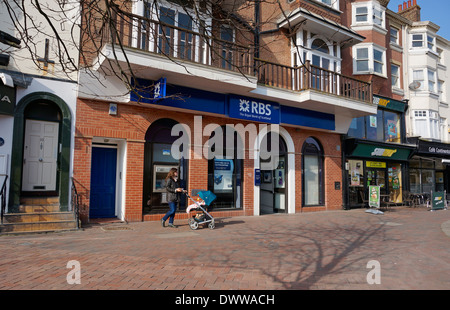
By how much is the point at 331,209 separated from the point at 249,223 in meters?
5.75

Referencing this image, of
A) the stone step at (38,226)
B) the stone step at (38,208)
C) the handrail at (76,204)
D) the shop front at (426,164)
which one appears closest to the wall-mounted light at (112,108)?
the handrail at (76,204)

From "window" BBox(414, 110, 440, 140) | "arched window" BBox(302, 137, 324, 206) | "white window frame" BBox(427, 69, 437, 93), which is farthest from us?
"white window frame" BBox(427, 69, 437, 93)

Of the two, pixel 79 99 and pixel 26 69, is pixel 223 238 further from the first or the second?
pixel 26 69

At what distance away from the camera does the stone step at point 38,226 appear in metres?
7.03

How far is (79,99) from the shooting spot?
8.63 m

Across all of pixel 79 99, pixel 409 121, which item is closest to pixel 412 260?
pixel 79 99

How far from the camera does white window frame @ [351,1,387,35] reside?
621 inches

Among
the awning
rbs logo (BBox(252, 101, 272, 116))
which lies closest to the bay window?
the awning

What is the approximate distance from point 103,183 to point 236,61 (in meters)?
6.11

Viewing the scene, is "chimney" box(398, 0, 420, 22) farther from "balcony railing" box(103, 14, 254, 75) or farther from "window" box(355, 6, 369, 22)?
"balcony railing" box(103, 14, 254, 75)

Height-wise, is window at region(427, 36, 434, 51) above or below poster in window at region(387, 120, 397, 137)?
above

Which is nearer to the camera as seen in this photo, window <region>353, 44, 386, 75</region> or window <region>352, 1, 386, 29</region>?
window <region>353, 44, 386, 75</region>

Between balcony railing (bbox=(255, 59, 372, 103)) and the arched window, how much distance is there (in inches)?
97.9

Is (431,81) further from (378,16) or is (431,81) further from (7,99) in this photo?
(7,99)
